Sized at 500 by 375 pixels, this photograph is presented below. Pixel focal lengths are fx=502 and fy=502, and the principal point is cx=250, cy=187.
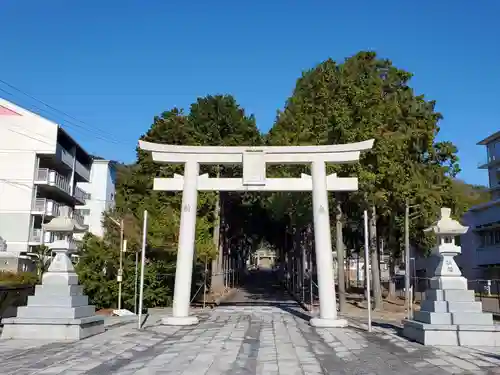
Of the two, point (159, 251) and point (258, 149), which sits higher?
point (258, 149)

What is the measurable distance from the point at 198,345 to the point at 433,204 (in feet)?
53.6

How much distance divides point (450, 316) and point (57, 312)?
9.34 metres

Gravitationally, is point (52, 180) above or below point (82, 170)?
below

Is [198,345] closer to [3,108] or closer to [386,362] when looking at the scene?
[386,362]

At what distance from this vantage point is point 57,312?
1220 centimetres

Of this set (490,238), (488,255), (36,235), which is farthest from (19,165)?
(490,238)

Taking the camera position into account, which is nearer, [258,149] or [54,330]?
[54,330]

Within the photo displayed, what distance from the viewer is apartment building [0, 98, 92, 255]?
120 ft

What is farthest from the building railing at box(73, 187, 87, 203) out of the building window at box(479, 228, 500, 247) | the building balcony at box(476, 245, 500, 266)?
the building window at box(479, 228, 500, 247)

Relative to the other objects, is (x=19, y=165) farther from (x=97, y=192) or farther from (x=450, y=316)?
(x=450, y=316)

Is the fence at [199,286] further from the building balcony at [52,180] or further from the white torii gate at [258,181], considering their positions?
the building balcony at [52,180]

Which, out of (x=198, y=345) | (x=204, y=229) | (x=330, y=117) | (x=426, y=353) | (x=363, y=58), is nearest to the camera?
(x=426, y=353)

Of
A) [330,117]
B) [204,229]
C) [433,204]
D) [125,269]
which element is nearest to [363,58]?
[330,117]

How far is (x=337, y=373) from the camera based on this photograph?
816cm
